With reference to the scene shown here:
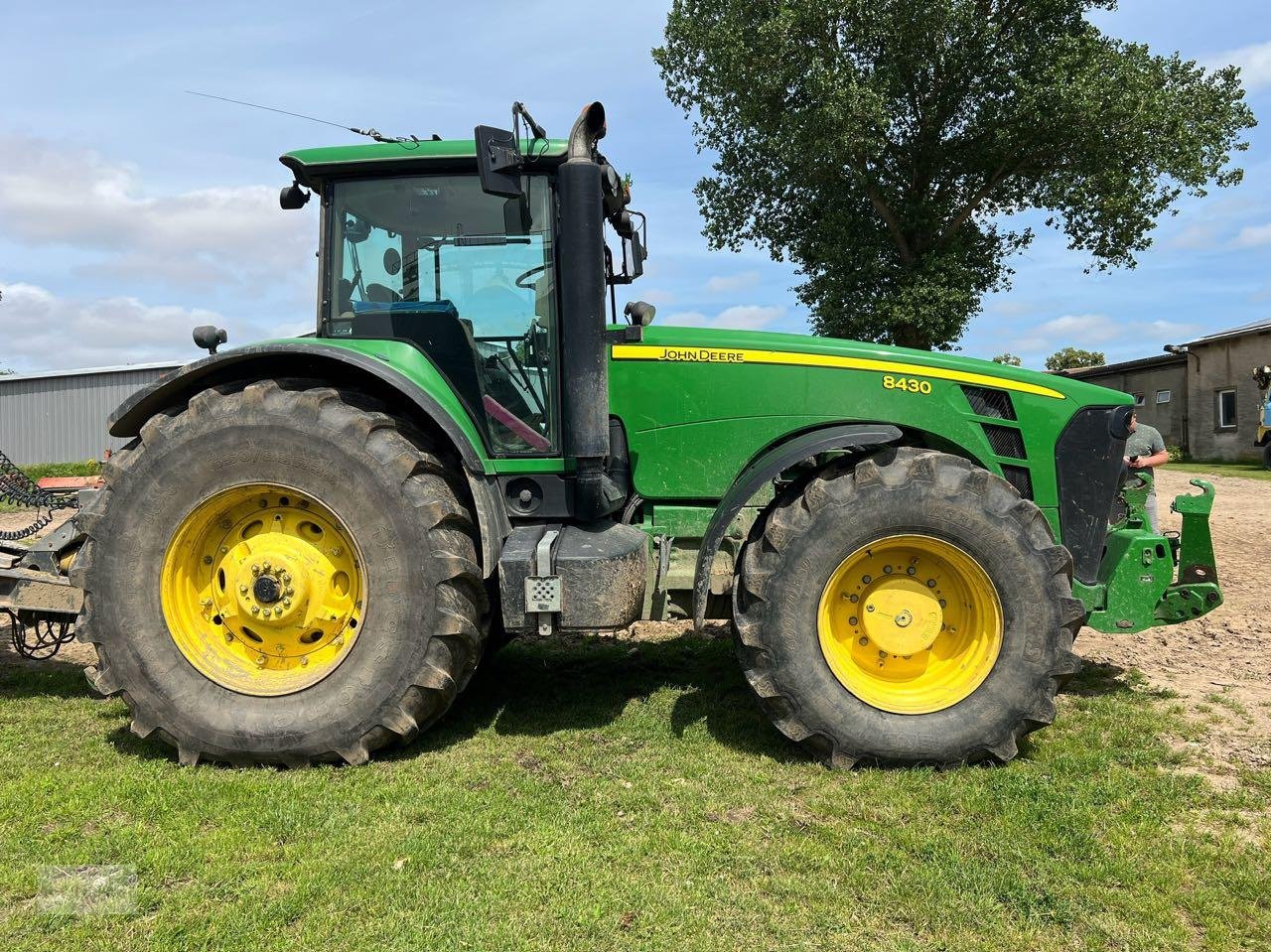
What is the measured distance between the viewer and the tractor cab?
3.95 meters

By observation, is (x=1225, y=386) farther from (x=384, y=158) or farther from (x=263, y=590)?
(x=263, y=590)

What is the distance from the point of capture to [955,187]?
787 inches

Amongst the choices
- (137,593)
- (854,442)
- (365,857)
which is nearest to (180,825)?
(365,857)

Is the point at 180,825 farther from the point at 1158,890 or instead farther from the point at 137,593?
the point at 1158,890

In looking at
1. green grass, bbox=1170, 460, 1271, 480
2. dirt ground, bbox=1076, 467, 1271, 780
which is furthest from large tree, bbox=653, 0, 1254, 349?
dirt ground, bbox=1076, 467, 1271, 780

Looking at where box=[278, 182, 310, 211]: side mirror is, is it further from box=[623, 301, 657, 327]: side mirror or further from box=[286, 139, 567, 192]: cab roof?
box=[623, 301, 657, 327]: side mirror

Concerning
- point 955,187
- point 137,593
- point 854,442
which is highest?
point 955,187

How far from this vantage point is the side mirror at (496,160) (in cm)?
342

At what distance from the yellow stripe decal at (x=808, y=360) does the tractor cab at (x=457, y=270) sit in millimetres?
484

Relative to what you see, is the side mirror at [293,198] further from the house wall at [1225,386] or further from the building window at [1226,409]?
the building window at [1226,409]

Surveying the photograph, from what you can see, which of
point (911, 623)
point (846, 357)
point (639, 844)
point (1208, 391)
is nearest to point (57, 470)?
point (846, 357)

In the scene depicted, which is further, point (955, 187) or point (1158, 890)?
point (955, 187)

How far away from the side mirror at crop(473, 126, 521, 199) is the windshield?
473mm

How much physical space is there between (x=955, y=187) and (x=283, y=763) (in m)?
20.2
